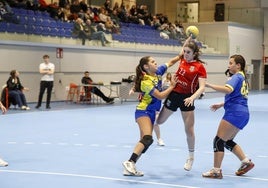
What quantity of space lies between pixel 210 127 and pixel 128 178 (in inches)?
292

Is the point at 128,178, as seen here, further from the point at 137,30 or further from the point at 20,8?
the point at 137,30

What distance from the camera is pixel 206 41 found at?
1422 inches

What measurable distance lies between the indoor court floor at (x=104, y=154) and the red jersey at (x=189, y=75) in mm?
1323

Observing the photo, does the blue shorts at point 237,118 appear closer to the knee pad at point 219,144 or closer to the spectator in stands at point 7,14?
the knee pad at point 219,144

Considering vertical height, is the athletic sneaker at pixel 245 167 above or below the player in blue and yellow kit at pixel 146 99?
below

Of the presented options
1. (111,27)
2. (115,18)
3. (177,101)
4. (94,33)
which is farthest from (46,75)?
(177,101)

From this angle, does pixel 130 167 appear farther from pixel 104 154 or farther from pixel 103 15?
pixel 103 15

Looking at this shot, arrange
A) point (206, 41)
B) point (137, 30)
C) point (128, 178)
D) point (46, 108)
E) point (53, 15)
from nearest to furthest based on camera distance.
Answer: point (128, 178) → point (46, 108) → point (53, 15) → point (137, 30) → point (206, 41)

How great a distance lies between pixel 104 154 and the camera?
9.46 metres

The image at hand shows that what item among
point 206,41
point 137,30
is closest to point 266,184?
point 137,30

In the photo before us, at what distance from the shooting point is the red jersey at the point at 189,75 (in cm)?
775

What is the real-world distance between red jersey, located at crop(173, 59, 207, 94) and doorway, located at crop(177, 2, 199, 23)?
119 feet

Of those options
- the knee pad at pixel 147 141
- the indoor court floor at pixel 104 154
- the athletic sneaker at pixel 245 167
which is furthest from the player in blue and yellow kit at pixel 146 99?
the athletic sneaker at pixel 245 167

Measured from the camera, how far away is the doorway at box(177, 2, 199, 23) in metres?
43.8
